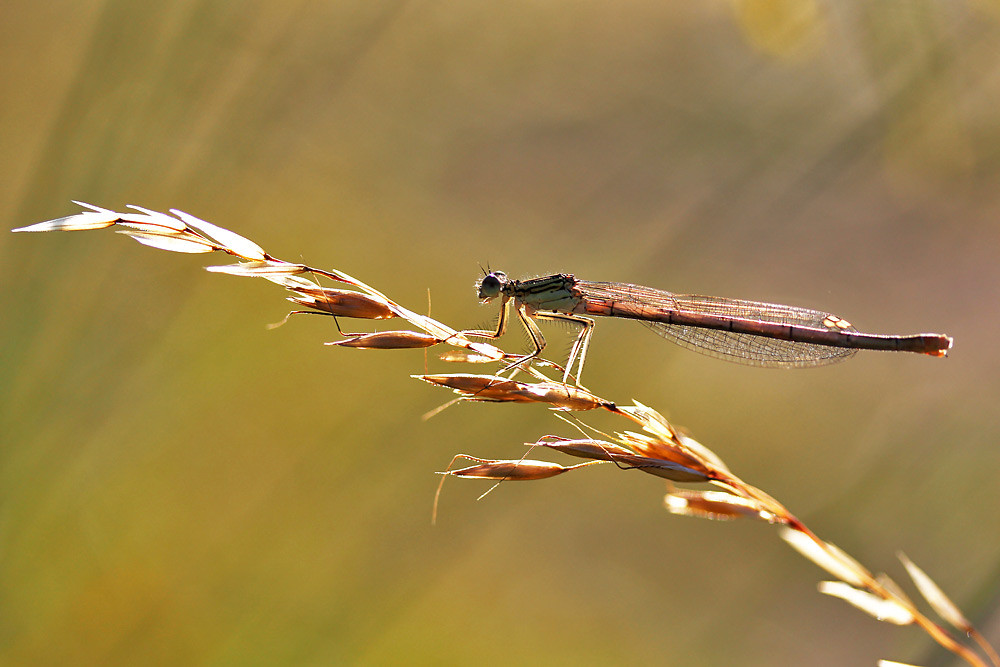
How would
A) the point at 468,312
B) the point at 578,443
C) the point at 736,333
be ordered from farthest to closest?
the point at 468,312
the point at 736,333
the point at 578,443

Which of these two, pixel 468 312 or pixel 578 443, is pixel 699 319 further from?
pixel 468 312

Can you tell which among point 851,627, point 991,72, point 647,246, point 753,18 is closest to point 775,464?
point 851,627

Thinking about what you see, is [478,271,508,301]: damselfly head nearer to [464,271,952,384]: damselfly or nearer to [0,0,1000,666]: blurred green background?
[464,271,952,384]: damselfly

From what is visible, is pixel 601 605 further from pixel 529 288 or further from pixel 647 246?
pixel 647 246

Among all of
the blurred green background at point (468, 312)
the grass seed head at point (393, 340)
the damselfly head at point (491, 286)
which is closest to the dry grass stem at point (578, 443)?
the grass seed head at point (393, 340)

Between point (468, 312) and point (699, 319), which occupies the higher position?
point (468, 312)

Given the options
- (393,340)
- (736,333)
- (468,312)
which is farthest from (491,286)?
(468,312)
